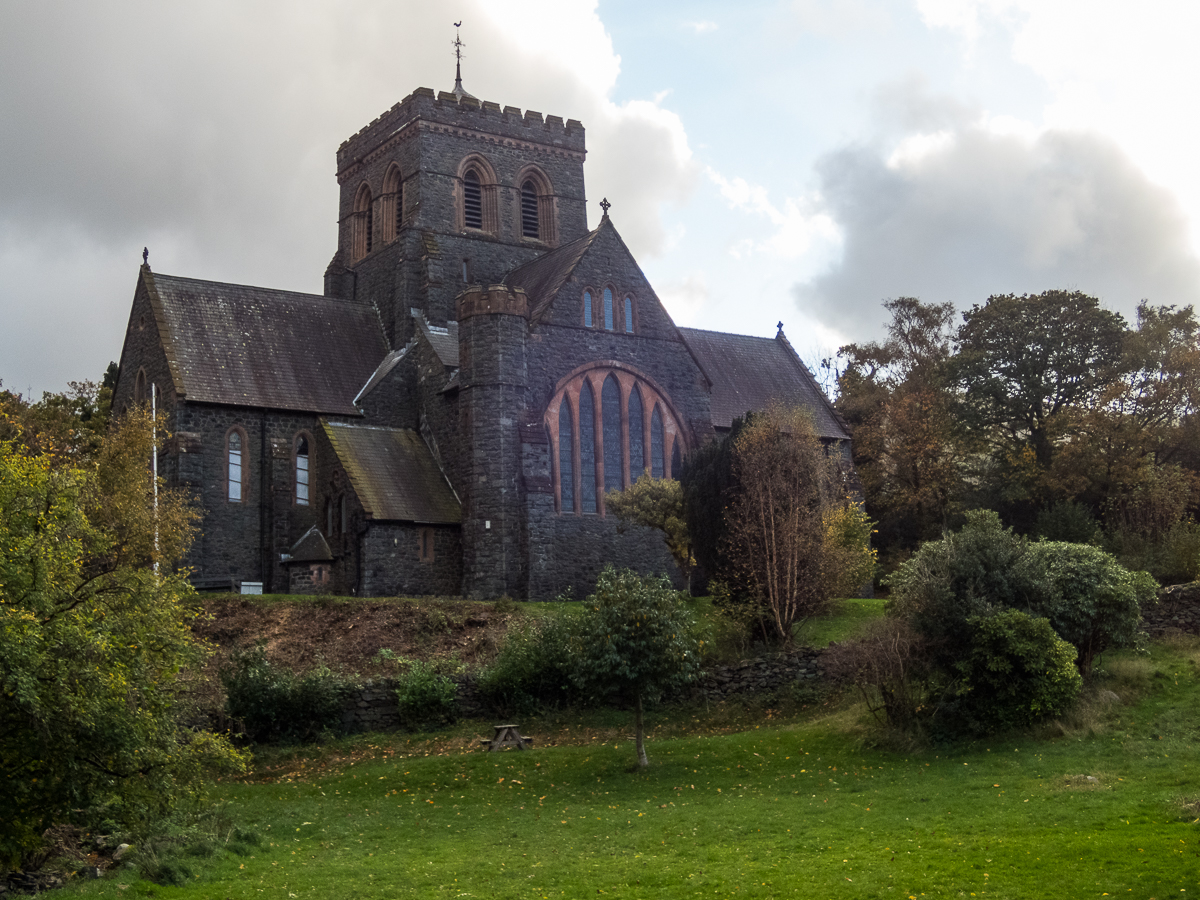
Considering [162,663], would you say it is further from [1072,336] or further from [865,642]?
[1072,336]

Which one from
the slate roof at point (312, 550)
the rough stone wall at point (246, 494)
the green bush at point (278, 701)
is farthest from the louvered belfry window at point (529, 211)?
the green bush at point (278, 701)

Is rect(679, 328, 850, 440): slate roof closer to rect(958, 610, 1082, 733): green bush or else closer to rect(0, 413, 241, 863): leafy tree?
rect(958, 610, 1082, 733): green bush

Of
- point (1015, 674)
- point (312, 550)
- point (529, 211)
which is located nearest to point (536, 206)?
point (529, 211)

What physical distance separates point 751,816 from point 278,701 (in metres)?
13.0

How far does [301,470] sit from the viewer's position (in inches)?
1692

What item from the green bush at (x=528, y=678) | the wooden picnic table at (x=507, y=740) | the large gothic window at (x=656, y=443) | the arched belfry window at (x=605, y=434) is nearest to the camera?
the wooden picnic table at (x=507, y=740)

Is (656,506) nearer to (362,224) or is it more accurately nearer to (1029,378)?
(1029,378)

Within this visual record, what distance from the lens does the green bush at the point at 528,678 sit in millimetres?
30969

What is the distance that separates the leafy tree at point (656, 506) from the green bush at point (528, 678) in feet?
30.9

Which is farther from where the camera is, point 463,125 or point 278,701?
point 463,125

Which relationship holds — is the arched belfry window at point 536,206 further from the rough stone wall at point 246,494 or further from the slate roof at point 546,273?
the rough stone wall at point 246,494

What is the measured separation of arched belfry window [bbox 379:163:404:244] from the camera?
52.2 m

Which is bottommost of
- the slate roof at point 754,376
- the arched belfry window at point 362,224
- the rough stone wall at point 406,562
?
the rough stone wall at point 406,562

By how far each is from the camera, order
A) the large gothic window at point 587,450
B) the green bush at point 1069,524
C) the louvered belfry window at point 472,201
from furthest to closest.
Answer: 1. the louvered belfry window at point 472,201
2. the green bush at point 1069,524
3. the large gothic window at point 587,450
